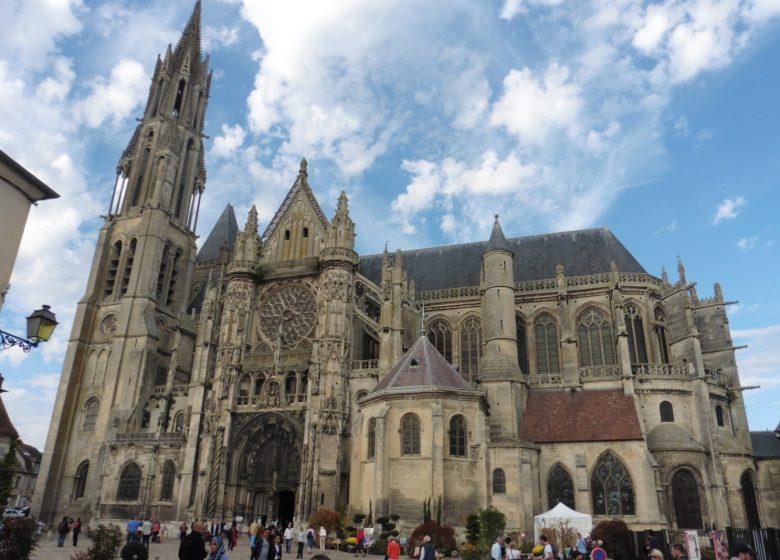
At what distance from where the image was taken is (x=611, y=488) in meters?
24.5

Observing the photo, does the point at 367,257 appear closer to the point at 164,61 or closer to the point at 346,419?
the point at 346,419

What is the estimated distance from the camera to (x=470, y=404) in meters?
24.1

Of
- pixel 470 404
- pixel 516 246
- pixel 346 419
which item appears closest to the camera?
pixel 470 404

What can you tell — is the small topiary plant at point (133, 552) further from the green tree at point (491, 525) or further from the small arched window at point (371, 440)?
the small arched window at point (371, 440)

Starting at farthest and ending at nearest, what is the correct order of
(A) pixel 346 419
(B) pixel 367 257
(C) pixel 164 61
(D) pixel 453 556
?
(C) pixel 164 61 → (B) pixel 367 257 → (A) pixel 346 419 → (D) pixel 453 556

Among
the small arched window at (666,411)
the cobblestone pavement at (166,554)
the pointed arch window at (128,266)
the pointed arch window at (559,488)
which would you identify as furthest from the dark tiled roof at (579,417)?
the pointed arch window at (128,266)

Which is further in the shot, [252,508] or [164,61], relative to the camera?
[164,61]

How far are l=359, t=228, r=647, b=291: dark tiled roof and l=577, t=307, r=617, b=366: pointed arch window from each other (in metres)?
3.14

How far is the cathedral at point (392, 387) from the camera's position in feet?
78.8

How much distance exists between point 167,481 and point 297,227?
15.0 meters

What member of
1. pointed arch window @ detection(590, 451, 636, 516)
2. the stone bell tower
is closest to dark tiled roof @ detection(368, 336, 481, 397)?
pointed arch window @ detection(590, 451, 636, 516)

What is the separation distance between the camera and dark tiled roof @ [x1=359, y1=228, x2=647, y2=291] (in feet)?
113

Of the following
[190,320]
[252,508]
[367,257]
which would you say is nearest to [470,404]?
[252,508]

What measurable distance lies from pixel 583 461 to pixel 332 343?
12317 mm
